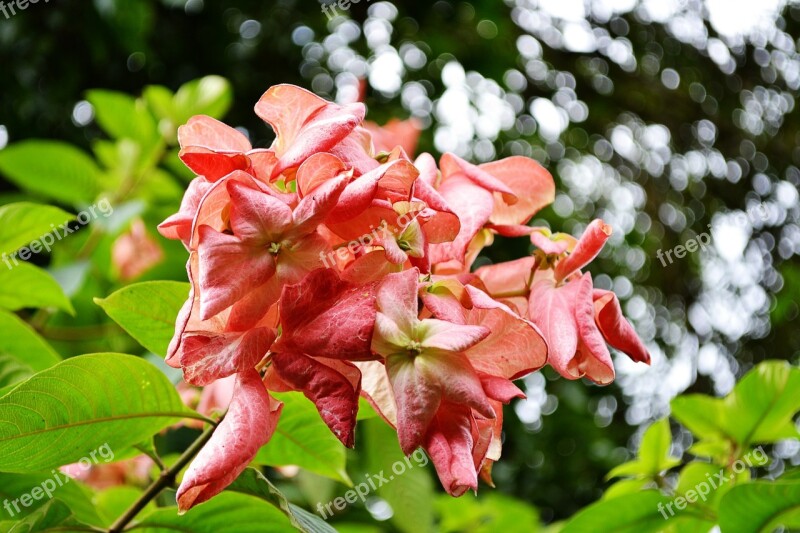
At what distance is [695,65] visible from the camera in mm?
3615

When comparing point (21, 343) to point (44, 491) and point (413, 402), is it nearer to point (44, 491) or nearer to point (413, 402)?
point (44, 491)

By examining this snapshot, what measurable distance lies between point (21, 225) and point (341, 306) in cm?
65

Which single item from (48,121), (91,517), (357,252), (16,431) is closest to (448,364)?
(357,252)

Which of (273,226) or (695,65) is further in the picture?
(695,65)

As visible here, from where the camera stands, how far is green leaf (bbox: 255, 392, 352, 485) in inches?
31.2

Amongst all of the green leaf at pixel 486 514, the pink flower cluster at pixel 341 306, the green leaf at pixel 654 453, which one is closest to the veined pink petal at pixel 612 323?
the pink flower cluster at pixel 341 306

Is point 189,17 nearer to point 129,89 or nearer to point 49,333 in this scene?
point 129,89

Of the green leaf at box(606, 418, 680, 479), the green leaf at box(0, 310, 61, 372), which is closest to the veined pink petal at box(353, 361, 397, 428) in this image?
the green leaf at box(0, 310, 61, 372)

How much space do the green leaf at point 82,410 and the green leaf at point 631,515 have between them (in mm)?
465

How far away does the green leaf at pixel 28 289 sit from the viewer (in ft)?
3.29

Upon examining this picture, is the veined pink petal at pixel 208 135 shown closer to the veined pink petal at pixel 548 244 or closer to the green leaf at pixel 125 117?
the veined pink petal at pixel 548 244

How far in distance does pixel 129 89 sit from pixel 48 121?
0.34m

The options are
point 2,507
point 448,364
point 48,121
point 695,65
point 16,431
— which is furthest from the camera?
point 695,65

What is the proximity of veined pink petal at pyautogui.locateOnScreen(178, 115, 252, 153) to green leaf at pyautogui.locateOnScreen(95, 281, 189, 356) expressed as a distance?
0.54ft
